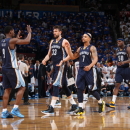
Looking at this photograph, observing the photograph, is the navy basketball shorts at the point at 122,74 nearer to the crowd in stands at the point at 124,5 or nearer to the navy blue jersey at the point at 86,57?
the navy blue jersey at the point at 86,57

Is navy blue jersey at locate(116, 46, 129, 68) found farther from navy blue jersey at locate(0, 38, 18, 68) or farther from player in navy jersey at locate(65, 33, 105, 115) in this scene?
navy blue jersey at locate(0, 38, 18, 68)

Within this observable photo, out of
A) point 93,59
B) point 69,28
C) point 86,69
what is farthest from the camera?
point 69,28

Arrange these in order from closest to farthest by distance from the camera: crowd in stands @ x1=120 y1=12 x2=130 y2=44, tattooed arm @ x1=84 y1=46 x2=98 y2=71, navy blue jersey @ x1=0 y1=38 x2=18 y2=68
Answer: navy blue jersey @ x1=0 y1=38 x2=18 y2=68 < tattooed arm @ x1=84 y1=46 x2=98 y2=71 < crowd in stands @ x1=120 y1=12 x2=130 y2=44

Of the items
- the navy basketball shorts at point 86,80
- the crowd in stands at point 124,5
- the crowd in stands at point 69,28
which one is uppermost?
the crowd in stands at point 124,5

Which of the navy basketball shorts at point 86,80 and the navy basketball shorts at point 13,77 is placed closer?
the navy basketball shorts at point 13,77

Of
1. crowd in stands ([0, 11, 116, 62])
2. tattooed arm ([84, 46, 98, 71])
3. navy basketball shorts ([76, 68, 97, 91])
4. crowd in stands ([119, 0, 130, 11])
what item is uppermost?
crowd in stands ([119, 0, 130, 11])

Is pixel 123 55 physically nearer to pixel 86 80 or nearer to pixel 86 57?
pixel 86 57

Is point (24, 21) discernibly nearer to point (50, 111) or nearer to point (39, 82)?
point (39, 82)

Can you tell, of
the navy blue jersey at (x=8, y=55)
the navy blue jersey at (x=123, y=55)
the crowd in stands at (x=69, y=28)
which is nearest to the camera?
the navy blue jersey at (x=8, y=55)

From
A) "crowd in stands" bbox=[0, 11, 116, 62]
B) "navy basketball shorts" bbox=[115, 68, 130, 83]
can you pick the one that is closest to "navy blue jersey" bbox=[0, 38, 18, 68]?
"navy basketball shorts" bbox=[115, 68, 130, 83]

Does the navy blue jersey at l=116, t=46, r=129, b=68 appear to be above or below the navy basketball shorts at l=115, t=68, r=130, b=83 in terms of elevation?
above

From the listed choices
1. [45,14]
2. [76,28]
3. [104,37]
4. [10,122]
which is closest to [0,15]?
[45,14]

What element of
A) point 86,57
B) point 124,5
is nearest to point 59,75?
point 86,57

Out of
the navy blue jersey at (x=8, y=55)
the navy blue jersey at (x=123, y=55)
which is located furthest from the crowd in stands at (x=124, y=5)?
the navy blue jersey at (x=8, y=55)
